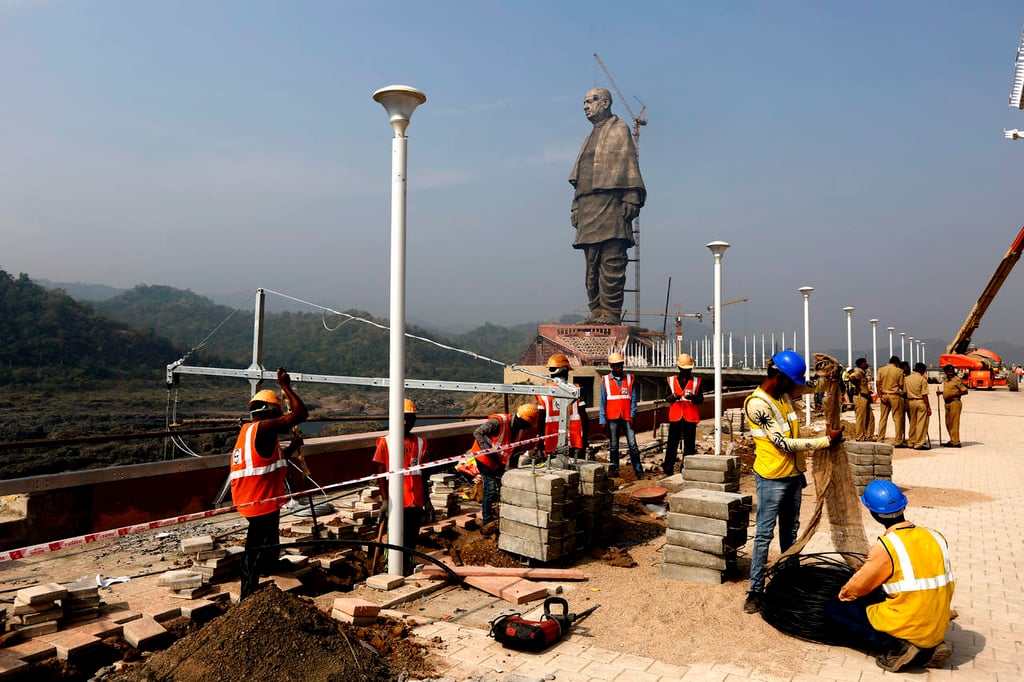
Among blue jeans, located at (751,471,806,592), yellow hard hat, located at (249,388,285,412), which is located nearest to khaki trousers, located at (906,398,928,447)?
blue jeans, located at (751,471,806,592)

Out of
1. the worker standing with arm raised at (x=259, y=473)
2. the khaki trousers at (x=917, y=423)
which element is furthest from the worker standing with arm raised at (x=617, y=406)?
the khaki trousers at (x=917, y=423)

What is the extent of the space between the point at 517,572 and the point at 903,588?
3304mm

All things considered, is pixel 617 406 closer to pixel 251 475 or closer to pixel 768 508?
pixel 768 508

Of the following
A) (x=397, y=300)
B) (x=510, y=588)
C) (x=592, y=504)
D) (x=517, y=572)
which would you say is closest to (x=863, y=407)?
(x=592, y=504)

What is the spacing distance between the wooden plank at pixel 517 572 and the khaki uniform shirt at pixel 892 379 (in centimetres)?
1272

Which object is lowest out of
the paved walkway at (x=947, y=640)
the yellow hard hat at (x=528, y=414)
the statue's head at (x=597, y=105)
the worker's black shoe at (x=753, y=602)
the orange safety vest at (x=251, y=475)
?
the paved walkway at (x=947, y=640)

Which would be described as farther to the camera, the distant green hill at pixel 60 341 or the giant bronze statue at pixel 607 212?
the giant bronze statue at pixel 607 212

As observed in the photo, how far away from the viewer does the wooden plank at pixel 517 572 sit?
636cm

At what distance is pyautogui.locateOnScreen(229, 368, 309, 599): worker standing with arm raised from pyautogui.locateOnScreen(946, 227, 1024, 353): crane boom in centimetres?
4391

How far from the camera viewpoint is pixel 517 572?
20.9ft

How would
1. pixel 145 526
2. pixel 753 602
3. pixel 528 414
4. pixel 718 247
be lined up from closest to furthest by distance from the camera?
pixel 145 526 → pixel 753 602 → pixel 528 414 → pixel 718 247

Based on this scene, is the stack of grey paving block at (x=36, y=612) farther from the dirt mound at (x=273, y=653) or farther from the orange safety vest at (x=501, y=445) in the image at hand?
the orange safety vest at (x=501, y=445)

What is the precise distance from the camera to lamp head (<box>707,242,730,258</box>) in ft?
43.0

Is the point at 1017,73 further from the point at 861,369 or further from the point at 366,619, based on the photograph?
the point at 366,619
